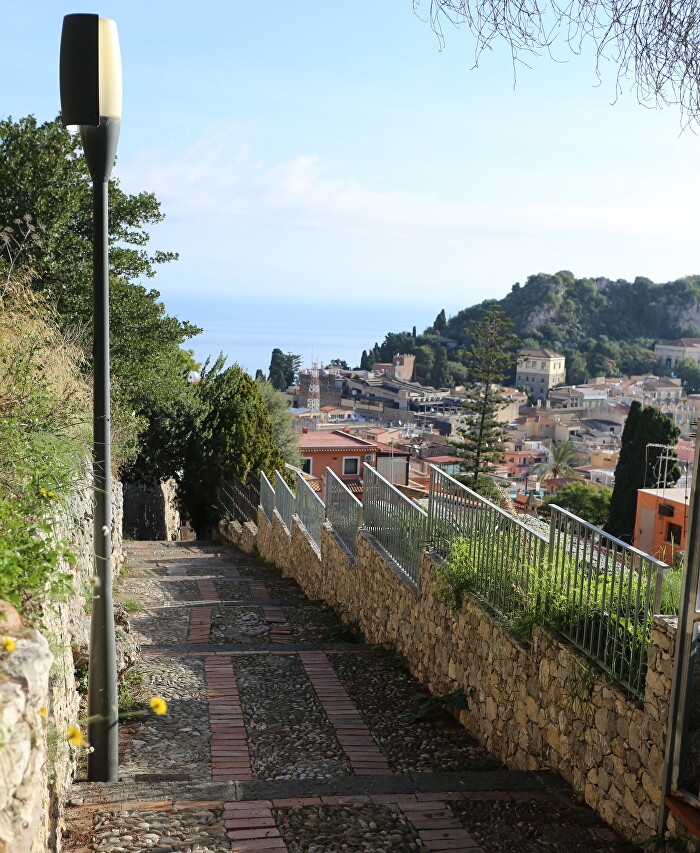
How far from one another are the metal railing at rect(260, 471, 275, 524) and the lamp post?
31.6 ft

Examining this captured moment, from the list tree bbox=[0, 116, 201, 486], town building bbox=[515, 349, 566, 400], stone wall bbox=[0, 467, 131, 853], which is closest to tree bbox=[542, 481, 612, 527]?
tree bbox=[0, 116, 201, 486]

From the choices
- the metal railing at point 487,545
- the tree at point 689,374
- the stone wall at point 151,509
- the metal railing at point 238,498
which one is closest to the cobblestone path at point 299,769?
the metal railing at point 487,545

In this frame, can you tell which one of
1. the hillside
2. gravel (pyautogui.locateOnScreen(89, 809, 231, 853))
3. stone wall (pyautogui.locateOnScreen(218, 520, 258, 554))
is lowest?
stone wall (pyautogui.locateOnScreen(218, 520, 258, 554))

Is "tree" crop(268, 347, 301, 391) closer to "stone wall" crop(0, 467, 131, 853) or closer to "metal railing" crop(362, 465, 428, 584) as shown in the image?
"metal railing" crop(362, 465, 428, 584)

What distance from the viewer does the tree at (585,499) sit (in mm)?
48031

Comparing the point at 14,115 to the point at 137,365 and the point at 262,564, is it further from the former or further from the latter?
the point at 262,564

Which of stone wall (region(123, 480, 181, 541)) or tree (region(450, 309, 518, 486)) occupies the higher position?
tree (region(450, 309, 518, 486))

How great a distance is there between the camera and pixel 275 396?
30.9 meters

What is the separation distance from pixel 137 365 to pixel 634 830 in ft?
37.3

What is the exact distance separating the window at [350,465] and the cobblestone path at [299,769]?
3363 centimetres

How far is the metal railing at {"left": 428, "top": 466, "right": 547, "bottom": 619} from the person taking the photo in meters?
5.06

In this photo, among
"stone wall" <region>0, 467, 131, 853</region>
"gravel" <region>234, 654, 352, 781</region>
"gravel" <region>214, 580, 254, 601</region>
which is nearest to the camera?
"stone wall" <region>0, 467, 131, 853</region>

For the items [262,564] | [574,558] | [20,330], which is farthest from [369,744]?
[262,564]

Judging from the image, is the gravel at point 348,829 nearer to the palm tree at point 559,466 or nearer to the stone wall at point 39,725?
the stone wall at point 39,725
